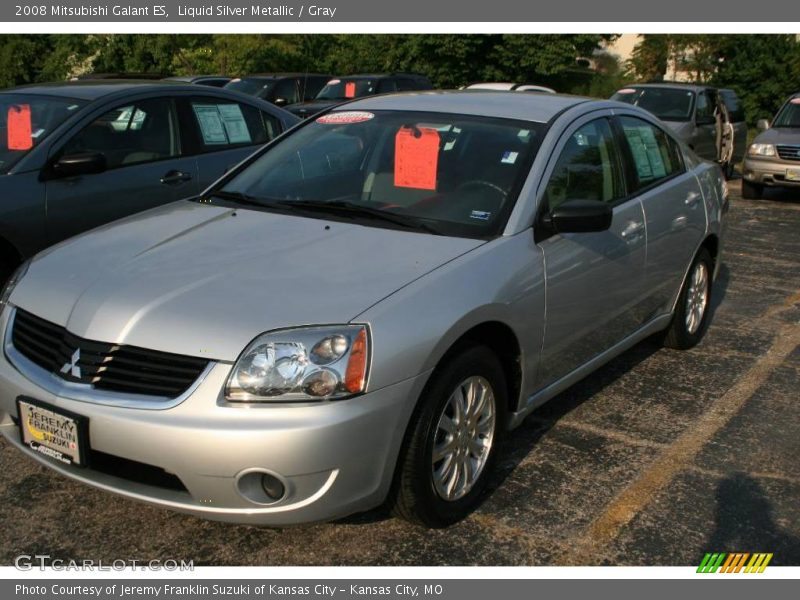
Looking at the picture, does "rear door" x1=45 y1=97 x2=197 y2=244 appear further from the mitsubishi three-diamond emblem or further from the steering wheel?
the steering wheel

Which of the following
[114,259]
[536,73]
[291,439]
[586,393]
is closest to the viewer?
[291,439]

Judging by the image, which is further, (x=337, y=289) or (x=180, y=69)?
(x=180, y=69)

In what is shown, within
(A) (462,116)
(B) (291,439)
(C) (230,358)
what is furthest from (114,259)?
(A) (462,116)

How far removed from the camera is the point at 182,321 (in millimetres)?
3018

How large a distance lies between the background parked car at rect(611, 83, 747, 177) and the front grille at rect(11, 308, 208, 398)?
11.6 m

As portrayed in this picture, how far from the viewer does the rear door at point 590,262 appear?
396cm

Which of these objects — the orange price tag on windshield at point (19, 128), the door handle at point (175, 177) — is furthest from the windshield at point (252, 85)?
the orange price tag on windshield at point (19, 128)

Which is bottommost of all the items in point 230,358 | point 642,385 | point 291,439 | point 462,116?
point 642,385

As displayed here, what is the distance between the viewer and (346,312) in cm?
304

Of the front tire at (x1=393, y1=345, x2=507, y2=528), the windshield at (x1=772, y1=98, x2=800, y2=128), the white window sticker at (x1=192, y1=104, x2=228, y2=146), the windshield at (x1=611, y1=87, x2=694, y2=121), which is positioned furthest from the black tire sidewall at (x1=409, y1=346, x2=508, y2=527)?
the windshield at (x1=772, y1=98, x2=800, y2=128)

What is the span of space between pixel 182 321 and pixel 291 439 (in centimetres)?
56

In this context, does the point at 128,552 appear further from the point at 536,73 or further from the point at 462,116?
the point at 536,73

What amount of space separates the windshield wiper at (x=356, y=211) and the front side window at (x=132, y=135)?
91.0 inches

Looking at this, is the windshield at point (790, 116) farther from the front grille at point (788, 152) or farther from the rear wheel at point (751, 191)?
the rear wheel at point (751, 191)
